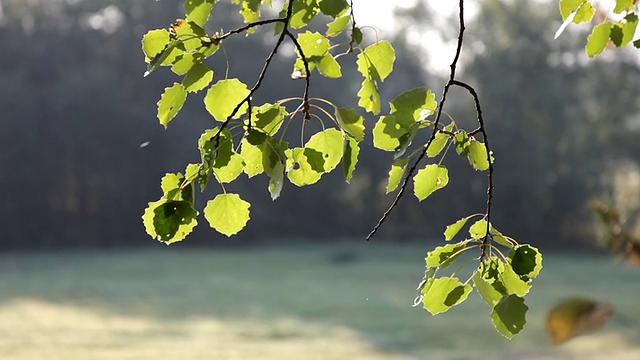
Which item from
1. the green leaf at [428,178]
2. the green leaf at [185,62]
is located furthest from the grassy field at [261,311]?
the green leaf at [185,62]

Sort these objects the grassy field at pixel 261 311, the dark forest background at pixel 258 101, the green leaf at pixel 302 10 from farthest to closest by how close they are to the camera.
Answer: the dark forest background at pixel 258 101
the grassy field at pixel 261 311
the green leaf at pixel 302 10

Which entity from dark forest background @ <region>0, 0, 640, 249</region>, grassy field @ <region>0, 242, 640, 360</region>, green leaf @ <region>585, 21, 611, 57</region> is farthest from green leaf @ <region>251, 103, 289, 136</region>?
dark forest background @ <region>0, 0, 640, 249</region>

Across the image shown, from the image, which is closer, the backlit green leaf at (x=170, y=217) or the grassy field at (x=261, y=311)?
the backlit green leaf at (x=170, y=217)

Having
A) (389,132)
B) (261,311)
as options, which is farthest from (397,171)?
(261,311)

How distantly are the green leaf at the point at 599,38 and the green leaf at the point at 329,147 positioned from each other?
199 mm

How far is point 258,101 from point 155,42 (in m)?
13.9

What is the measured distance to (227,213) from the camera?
0.62 metres

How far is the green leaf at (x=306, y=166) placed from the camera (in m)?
0.65

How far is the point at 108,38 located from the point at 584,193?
29.0 feet

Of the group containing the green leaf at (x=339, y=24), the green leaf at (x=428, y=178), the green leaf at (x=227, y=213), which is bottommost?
the green leaf at (x=227, y=213)

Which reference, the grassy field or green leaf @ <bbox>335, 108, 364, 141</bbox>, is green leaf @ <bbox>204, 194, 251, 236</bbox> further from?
the grassy field

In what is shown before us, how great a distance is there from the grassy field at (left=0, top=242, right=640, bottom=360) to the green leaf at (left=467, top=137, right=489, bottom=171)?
18.2 feet

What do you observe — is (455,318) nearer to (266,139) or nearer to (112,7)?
(266,139)

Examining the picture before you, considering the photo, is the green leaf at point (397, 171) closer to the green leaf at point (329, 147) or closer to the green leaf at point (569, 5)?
the green leaf at point (329, 147)
